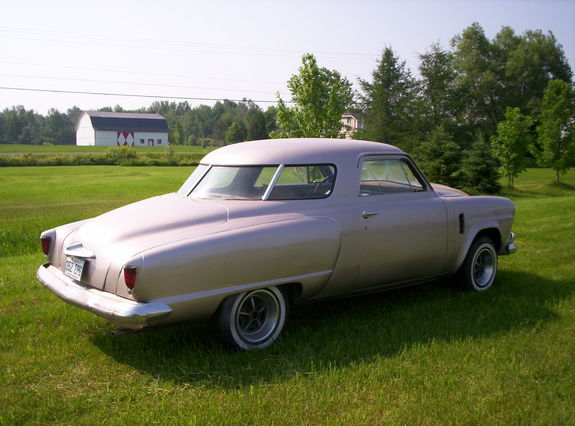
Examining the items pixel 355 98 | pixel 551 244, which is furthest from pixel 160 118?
pixel 551 244

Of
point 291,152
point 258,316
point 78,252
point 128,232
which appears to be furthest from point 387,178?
point 78,252

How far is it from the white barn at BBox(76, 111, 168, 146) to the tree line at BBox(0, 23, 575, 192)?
3476cm

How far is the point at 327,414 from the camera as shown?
3588mm

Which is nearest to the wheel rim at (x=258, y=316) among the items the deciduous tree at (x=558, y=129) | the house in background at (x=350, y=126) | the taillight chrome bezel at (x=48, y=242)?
the taillight chrome bezel at (x=48, y=242)

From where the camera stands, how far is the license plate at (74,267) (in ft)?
14.8

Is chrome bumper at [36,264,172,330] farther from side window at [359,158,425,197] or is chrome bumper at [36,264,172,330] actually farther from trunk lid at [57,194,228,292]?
side window at [359,158,425,197]

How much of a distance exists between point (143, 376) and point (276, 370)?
3.11ft

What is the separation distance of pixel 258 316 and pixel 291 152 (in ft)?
4.98

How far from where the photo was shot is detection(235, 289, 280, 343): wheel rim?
15.1 feet

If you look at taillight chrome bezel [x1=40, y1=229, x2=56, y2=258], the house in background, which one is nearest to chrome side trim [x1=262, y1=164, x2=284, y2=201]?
taillight chrome bezel [x1=40, y1=229, x2=56, y2=258]

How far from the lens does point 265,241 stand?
14.7 ft

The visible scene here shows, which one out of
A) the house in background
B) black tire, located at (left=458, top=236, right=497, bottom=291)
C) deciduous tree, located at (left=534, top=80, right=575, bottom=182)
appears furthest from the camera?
deciduous tree, located at (left=534, top=80, right=575, bottom=182)

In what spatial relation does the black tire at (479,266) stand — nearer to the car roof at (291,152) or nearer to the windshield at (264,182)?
the car roof at (291,152)

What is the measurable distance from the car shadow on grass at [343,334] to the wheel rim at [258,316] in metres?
0.15
